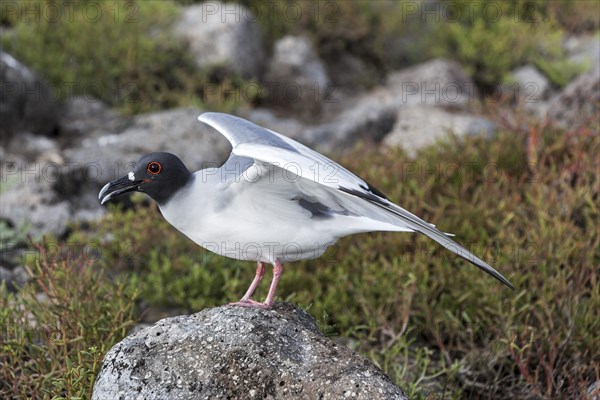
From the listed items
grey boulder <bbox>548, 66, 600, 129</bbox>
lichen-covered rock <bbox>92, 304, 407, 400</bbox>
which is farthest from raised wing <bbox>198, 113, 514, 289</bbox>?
grey boulder <bbox>548, 66, 600, 129</bbox>

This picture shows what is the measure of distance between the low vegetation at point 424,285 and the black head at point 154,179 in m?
0.77

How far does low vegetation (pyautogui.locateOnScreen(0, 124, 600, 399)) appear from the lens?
4.57 metres

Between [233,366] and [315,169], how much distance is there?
0.88 metres

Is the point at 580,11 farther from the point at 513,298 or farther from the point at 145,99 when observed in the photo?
the point at 513,298

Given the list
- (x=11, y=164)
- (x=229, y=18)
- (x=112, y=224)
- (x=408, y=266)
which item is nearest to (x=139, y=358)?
(x=408, y=266)

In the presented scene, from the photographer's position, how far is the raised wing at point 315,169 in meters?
3.53

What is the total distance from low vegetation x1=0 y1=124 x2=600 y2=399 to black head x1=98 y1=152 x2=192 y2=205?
30.2 inches

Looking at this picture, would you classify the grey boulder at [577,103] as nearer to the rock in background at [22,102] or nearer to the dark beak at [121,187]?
the dark beak at [121,187]

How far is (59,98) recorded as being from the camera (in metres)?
8.85

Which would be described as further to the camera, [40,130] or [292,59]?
[292,59]

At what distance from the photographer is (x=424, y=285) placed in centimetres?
533

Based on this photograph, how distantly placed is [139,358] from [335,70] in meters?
7.84

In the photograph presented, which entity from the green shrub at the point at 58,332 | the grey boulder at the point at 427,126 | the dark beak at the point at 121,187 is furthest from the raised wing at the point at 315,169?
the grey boulder at the point at 427,126

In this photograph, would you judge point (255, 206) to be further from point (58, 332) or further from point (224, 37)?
point (224, 37)
